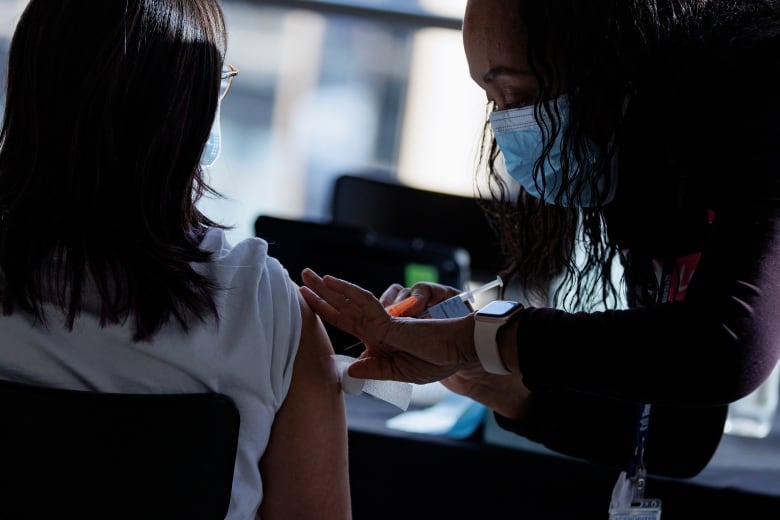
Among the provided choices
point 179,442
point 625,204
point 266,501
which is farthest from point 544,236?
point 179,442

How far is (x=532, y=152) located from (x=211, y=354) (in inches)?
24.9

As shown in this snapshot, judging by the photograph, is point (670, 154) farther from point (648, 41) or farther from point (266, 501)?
point (266, 501)

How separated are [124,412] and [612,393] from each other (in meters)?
0.59

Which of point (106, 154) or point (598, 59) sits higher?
point (598, 59)

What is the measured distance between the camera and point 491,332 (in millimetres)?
1184

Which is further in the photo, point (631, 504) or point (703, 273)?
point (631, 504)

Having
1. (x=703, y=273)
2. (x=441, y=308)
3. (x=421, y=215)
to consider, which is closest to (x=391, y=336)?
(x=441, y=308)

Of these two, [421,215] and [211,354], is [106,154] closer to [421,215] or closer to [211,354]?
[211,354]

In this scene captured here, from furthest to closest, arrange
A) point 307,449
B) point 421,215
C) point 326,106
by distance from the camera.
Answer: point 326,106, point 421,215, point 307,449

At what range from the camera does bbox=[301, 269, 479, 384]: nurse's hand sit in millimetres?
1256

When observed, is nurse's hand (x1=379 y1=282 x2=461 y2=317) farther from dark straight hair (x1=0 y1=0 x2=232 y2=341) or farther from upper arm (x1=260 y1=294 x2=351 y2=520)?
dark straight hair (x1=0 y1=0 x2=232 y2=341)

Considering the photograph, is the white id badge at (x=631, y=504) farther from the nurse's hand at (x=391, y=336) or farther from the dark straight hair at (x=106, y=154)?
the dark straight hair at (x=106, y=154)

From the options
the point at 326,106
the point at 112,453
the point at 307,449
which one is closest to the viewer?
the point at 112,453

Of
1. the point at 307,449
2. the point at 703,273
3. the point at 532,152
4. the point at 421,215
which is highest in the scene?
the point at 532,152
